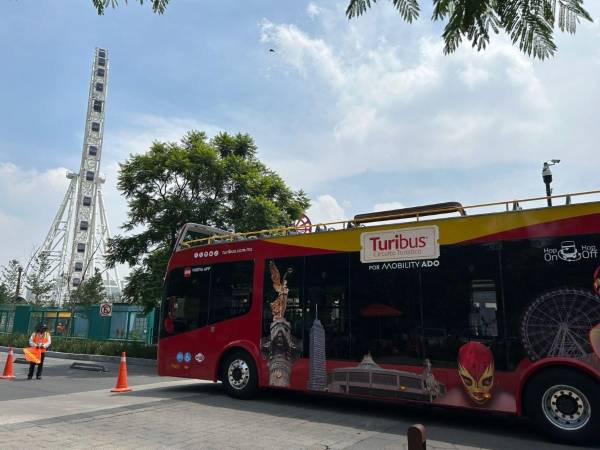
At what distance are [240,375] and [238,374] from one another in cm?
6

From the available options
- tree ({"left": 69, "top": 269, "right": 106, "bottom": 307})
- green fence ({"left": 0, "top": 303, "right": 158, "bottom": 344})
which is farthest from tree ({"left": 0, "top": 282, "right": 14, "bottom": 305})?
green fence ({"left": 0, "top": 303, "right": 158, "bottom": 344})

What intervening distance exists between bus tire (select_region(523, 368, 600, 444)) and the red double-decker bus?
0.01m

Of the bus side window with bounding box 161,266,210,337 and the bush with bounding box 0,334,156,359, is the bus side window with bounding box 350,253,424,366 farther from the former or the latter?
the bush with bounding box 0,334,156,359

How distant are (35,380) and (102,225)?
93755 millimetres

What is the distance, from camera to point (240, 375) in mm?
9844

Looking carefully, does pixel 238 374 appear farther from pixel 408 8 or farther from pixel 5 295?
pixel 5 295

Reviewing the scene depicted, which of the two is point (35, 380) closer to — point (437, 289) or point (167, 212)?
point (167, 212)

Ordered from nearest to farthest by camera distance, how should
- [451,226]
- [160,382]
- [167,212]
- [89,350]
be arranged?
[451,226], [160,382], [167,212], [89,350]

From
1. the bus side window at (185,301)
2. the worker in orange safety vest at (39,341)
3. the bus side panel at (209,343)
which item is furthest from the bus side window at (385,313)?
the worker in orange safety vest at (39,341)

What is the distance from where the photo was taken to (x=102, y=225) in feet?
328

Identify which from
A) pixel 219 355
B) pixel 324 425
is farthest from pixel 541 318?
pixel 219 355

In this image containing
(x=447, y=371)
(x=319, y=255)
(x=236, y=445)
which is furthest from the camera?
(x=319, y=255)

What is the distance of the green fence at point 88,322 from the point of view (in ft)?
73.3

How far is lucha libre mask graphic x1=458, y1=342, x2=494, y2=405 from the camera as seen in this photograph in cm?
709
